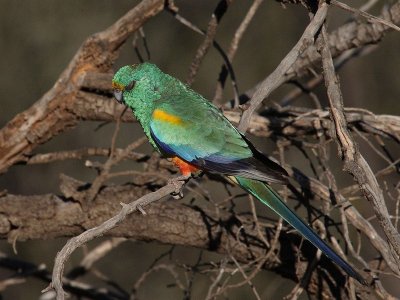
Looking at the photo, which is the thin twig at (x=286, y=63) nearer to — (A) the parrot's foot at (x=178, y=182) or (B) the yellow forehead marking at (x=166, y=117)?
(A) the parrot's foot at (x=178, y=182)

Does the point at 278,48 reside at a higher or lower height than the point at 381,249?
higher

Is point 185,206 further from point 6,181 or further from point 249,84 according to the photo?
point 249,84

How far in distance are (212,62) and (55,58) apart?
2.84 metres

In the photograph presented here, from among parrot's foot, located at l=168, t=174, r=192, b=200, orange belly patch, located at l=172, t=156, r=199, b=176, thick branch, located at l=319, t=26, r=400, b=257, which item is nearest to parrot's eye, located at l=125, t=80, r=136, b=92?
orange belly patch, located at l=172, t=156, r=199, b=176

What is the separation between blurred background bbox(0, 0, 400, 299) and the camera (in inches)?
475

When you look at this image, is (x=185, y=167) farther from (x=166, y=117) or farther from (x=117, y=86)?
(x=117, y=86)

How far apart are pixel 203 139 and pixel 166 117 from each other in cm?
26

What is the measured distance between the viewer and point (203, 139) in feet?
15.2

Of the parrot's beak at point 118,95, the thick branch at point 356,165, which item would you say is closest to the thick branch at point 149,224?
the parrot's beak at point 118,95

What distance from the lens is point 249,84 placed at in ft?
47.0

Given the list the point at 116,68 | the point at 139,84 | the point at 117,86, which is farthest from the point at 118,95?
the point at 116,68

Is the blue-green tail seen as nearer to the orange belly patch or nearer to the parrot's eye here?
the orange belly patch

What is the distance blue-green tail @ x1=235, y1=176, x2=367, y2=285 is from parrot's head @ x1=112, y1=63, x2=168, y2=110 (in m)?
0.75

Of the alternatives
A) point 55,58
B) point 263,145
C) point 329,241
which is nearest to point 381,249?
point 329,241
